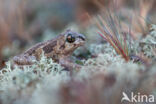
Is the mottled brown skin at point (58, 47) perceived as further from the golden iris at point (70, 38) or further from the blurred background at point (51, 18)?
the blurred background at point (51, 18)

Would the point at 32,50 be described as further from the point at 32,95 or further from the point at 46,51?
the point at 32,95

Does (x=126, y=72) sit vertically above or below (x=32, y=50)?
below

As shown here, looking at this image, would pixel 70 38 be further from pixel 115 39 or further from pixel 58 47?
pixel 115 39

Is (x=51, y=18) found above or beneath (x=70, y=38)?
above

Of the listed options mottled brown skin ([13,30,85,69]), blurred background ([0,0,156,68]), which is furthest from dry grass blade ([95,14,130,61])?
mottled brown skin ([13,30,85,69])

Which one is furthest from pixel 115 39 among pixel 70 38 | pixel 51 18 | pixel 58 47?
pixel 51 18

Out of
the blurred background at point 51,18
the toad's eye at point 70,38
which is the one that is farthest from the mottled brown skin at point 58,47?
the blurred background at point 51,18

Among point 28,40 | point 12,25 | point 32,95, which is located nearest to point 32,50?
point 32,95

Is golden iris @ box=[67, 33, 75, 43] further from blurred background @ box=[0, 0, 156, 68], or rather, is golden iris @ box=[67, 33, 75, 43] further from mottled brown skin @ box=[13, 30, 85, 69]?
blurred background @ box=[0, 0, 156, 68]
